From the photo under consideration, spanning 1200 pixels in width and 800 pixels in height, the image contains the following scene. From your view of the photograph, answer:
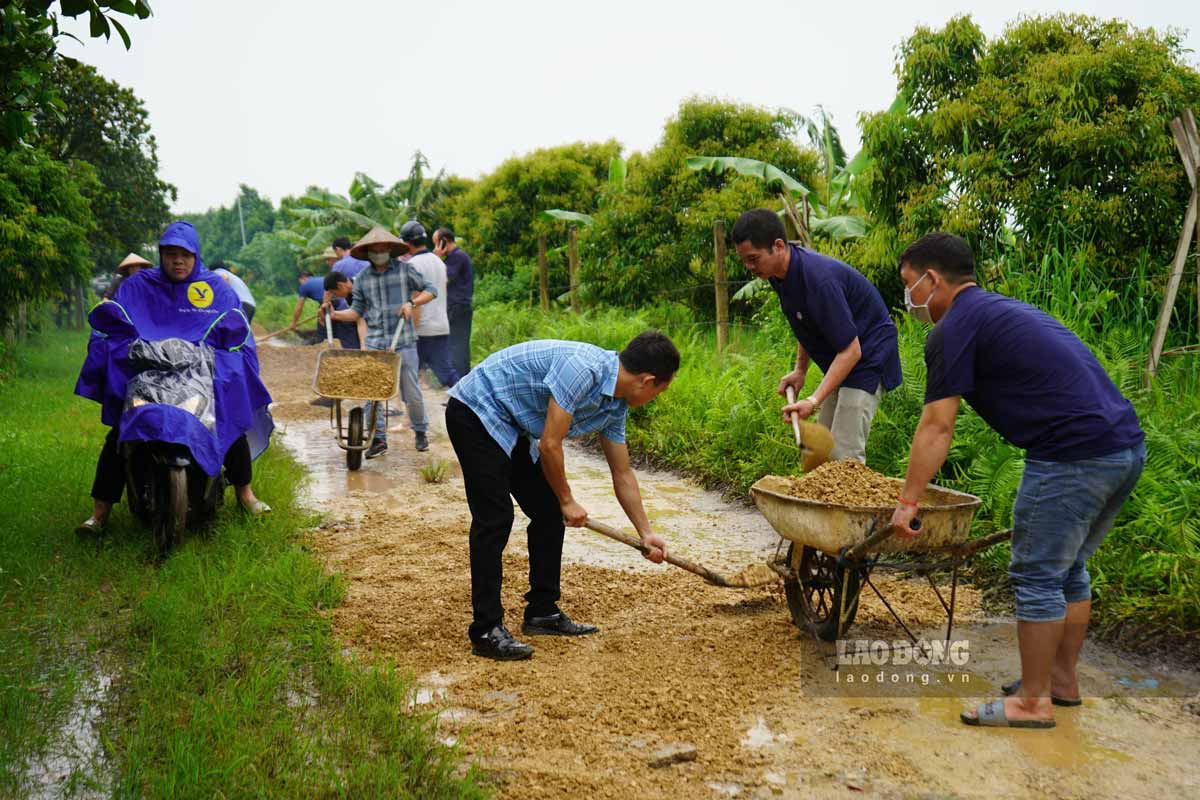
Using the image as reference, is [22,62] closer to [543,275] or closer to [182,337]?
[182,337]

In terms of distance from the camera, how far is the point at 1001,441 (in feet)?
19.3

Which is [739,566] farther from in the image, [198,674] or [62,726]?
[62,726]

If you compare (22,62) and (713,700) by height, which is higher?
(22,62)

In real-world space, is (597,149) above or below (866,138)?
above

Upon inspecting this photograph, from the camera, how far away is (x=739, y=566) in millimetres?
5832

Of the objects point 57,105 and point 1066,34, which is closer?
point 57,105

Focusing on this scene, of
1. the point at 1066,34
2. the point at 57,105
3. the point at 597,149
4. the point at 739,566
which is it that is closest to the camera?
the point at 57,105

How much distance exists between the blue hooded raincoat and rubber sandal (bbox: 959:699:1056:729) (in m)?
4.07

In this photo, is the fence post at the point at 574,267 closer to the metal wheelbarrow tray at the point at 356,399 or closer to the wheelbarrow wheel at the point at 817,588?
the metal wheelbarrow tray at the point at 356,399

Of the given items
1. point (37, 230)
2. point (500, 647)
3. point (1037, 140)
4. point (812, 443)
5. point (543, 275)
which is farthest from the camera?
point (543, 275)

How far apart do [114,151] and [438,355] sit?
19.5 meters

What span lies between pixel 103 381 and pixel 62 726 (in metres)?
2.83

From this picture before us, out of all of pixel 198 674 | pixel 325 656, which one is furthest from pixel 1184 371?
pixel 198 674

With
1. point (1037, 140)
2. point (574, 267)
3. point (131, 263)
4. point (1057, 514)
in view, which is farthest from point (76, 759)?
point (574, 267)
